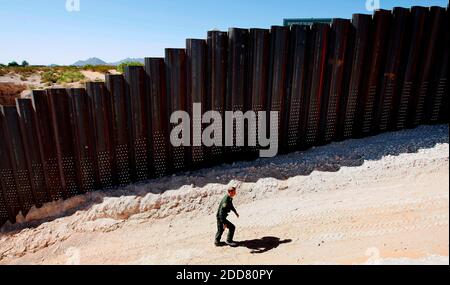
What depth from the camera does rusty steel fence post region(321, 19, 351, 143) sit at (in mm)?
7676

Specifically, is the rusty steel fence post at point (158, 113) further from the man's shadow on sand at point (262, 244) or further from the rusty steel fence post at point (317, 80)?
the rusty steel fence post at point (317, 80)

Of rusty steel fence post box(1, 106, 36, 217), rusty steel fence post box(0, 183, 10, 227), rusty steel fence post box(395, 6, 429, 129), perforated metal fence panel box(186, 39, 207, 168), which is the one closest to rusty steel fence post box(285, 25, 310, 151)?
perforated metal fence panel box(186, 39, 207, 168)

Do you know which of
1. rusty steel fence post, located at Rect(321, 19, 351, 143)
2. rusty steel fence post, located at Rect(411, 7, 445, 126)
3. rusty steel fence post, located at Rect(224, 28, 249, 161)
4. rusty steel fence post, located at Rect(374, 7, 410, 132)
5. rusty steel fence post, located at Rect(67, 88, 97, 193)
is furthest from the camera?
rusty steel fence post, located at Rect(411, 7, 445, 126)

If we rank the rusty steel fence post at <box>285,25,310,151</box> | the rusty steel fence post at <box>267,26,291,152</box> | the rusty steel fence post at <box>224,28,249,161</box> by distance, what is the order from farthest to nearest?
the rusty steel fence post at <box>285,25,310,151</box>
the rusty steel fence post at <box>267,26,291,152</box>
the rusty steel fence post at <box>224,28,249,161</box>

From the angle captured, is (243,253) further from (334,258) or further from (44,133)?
(44,133)

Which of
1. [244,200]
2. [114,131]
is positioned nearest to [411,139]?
[244,200]

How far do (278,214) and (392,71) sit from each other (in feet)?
15.4

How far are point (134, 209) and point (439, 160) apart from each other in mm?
6207

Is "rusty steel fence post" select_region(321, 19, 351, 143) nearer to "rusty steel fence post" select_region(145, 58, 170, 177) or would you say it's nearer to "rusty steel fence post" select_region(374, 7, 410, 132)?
"rusty steel fence post" select_region(374, 7, 410, 132)

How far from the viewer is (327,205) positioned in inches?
247

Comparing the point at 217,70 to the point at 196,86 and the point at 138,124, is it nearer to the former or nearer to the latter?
the point at 196,86

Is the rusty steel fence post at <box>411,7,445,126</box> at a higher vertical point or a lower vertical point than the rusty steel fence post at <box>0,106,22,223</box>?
higher

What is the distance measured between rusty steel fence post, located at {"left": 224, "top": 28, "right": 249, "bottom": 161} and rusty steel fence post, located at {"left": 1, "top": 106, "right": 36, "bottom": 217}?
4.40 metres

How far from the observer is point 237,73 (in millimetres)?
7523
